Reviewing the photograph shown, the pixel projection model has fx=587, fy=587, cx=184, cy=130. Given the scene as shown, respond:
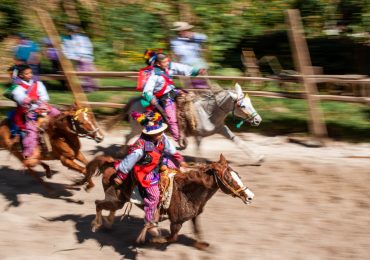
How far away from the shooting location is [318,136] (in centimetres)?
1196

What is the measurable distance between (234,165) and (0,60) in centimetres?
922

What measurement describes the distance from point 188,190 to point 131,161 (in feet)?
2.71

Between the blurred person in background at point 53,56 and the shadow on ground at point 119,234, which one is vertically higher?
the blurred person in background at point 53,56

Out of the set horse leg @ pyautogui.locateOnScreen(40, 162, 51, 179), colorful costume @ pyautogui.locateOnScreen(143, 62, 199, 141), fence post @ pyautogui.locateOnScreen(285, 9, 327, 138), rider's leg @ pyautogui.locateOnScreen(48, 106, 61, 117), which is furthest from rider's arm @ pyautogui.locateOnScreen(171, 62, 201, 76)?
horse leg @ pyautogui.locateOnScreen(40, 162, 51, 179)

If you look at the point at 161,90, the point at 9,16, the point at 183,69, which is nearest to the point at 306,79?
the point at 183,69

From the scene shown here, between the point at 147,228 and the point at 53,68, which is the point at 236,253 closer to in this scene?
the point at 147,228

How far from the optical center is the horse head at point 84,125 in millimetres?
9258

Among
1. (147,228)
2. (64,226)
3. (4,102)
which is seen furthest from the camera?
(4,102)

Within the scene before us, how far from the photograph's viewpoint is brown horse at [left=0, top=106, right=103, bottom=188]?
930cm

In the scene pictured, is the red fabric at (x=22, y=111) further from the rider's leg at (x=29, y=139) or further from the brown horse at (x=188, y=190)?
the brown horse at (x=188, y=190)

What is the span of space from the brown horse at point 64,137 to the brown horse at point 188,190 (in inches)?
40.1

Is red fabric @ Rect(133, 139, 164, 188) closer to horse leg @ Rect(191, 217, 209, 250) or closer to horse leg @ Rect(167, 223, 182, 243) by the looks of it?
Answer: horse leg @ Rect(167, 223, 182, 243)

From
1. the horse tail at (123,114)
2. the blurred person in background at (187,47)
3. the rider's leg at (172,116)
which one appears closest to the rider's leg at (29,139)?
the horse tail at (123,114)

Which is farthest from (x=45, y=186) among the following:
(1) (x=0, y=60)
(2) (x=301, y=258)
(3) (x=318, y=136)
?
(1) (x=0, y=60)
